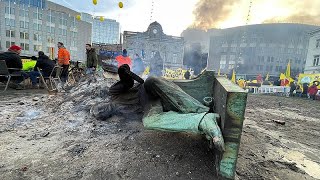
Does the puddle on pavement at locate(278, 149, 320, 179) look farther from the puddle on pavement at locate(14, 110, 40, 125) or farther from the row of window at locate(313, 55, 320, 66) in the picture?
the row of window at locate(313, 55, 320, 66)

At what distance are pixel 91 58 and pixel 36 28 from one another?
2264 inches

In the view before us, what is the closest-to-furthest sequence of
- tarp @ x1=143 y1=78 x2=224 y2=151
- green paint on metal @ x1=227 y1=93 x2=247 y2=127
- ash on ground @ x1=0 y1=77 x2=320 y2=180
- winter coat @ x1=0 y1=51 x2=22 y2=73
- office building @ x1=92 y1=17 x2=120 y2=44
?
green paint on metal @ x1=227 y1=93 x2=247 y2=127, tarp @ x1=143 y1=78 x2=224 y2=151, ash on ground @ x1=0 y1=77 x2=320 y2=180, winter coat @ x1=0 y1=51 x2=22 y2=73, office building @ x1=92 y1=17 x2=120 y2=44

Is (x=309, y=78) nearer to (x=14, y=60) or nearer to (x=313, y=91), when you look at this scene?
(x=313, y=91)

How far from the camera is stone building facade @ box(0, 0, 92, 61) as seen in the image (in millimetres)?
51438

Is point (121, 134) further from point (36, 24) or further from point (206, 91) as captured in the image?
point (36, 24)

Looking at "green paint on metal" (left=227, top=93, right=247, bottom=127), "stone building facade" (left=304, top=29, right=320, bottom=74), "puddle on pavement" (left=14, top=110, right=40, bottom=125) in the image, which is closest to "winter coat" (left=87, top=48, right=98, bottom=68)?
"puddle on pavement" (left=14, top=110, right=40, bottom=125)

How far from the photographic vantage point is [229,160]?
1.99 meters

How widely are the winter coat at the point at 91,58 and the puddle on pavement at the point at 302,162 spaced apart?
912 centimetres

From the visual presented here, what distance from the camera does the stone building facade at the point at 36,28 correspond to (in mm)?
51438

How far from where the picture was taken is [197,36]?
7925cm

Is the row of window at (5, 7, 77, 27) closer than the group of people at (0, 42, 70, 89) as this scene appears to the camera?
No

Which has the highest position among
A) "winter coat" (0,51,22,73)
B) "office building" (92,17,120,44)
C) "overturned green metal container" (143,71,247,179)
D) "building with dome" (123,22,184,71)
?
"office building" (92,17,120,44)

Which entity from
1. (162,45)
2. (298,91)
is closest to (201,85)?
(298,91)

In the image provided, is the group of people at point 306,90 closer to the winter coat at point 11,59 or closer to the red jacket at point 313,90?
the red jacket at point 313,90
